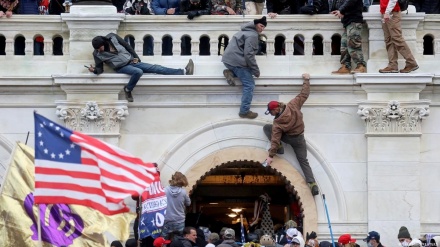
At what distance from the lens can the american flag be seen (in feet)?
108

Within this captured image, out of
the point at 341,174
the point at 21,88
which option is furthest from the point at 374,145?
the point at 21,88

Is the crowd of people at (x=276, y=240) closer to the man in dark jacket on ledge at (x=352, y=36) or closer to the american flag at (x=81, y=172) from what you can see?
the man in dark jacket on ledge at (x=352, y=36)

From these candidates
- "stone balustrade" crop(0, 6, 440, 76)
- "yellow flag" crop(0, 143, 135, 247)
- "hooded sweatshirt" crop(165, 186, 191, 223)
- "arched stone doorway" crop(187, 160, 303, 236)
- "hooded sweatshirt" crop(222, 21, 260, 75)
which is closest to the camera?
"yellow flag" crop(0, 143, 135, 247)

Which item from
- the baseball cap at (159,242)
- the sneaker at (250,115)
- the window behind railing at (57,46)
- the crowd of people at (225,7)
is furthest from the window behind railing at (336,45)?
the baseball cap at (159,242)

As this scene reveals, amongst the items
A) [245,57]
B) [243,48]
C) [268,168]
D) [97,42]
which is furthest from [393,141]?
[97,42]

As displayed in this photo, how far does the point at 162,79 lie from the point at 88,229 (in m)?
5.96

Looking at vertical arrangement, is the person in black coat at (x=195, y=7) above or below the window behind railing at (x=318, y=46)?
above

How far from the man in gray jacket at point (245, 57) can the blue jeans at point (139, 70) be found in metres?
0.95

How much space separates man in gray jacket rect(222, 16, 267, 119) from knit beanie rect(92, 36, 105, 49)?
7.19 feet

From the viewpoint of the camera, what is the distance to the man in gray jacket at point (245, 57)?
133 ft

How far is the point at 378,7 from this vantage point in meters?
41.3

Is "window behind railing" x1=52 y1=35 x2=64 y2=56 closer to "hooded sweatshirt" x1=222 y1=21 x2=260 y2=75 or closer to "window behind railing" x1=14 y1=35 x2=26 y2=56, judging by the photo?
"window behind railing" x1=14 y1=35 x2=26 y2=56

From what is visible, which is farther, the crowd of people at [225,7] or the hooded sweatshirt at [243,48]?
the crowd of people at [225,7]

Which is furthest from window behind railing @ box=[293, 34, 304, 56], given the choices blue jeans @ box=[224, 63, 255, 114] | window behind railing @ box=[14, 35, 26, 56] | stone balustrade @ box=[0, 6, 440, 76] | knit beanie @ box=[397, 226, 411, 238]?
window behind railing @ box=[14, 35, 26, 56]
